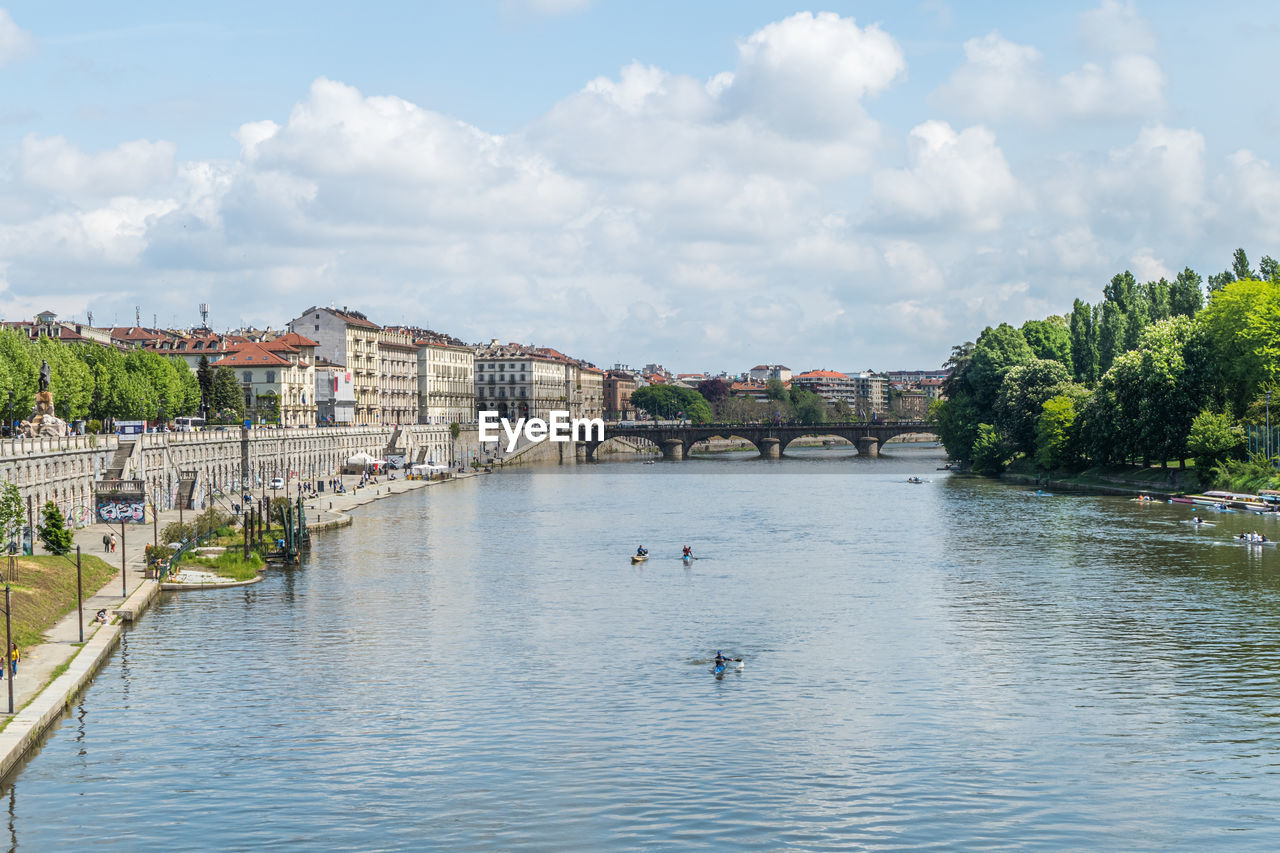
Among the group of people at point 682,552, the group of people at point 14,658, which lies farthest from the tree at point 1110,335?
the group of people at point 14,658

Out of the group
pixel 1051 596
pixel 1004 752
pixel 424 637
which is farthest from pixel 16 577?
pixel 1051 596

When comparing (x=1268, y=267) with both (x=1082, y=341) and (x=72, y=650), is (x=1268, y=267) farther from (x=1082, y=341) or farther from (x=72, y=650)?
(x=72, y=650)

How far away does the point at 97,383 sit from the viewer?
154250 millimetres

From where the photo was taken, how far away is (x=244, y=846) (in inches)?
1494

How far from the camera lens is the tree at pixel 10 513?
76.8 m

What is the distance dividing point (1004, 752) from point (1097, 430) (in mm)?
114177

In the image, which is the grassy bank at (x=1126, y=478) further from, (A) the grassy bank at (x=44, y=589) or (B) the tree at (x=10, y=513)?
(B) the tree at (x=10, y=513)

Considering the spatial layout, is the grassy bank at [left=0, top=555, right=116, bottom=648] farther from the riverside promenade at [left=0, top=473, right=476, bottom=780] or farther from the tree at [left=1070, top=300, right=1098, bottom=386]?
the tree at [left=1070, top=300, right=1098, bottom=386]

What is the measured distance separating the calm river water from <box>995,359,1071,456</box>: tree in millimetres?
79964

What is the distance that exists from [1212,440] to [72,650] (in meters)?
109

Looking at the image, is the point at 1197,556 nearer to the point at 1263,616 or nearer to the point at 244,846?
the point at 1263,616

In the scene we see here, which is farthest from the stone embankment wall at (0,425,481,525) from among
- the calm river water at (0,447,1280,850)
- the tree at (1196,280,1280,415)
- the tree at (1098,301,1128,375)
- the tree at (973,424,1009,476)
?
the tree at (1098,301,1128,375)

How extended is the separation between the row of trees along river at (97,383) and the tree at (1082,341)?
384 ft

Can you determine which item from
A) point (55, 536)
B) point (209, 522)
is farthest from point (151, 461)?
point (55, 536)
